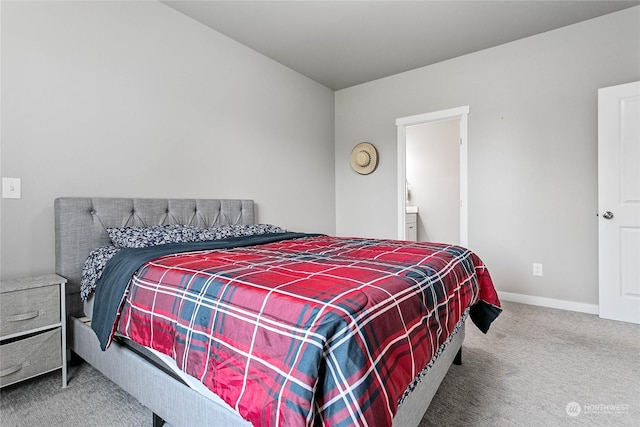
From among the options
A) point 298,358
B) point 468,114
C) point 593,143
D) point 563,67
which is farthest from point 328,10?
point 298,358

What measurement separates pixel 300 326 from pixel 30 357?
5.55ft

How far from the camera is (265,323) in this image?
0.96 m

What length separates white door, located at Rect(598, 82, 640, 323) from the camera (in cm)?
272

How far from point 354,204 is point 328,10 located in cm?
240

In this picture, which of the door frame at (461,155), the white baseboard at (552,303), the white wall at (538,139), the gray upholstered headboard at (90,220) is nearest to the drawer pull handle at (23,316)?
the gray upholstered headboard at (90,220)

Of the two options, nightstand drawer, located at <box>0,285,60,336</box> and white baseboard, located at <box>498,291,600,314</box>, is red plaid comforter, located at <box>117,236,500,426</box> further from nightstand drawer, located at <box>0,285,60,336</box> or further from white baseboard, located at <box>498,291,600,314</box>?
white baseboard, located at <box>498,291,600,314</box>

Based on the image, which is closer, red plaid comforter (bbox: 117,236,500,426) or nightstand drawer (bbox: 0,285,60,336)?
red plaid comforter (bbox: 117,236,500,426)

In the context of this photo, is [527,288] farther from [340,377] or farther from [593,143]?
[340,377]

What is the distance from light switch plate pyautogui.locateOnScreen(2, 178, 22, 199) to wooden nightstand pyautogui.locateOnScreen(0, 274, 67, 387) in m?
0.52

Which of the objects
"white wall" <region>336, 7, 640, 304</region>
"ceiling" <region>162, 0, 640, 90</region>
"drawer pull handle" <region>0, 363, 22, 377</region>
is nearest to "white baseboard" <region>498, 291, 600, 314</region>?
"white wall" <region>336, 7, 640, 304</region>

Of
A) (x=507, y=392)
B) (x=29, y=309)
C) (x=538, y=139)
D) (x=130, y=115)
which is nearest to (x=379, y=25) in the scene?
(x=538, y=139)

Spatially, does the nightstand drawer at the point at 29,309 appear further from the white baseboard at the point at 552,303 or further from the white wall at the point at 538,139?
the white baseboard at the point at 552,303

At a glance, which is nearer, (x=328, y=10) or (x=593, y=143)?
(x=328, y=10)

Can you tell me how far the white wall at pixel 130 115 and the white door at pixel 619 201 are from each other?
117 inches
